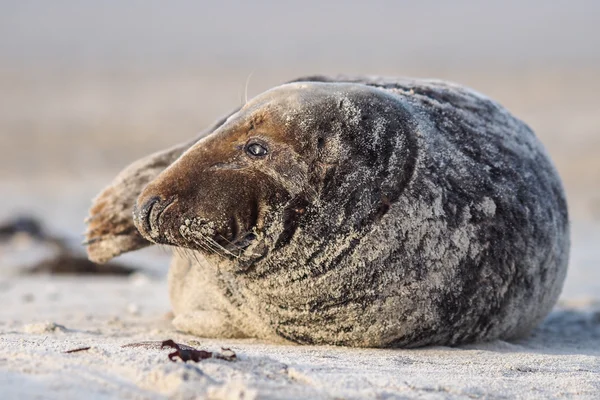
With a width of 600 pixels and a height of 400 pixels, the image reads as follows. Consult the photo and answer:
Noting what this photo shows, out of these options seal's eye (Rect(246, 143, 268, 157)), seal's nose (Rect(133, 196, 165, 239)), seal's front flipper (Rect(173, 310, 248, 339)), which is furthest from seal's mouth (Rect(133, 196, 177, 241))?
seal's front flipper (Rect(173, 310, 248, 339))

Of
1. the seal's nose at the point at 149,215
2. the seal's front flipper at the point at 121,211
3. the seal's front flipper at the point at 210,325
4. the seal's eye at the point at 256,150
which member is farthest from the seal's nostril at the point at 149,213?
the seal's front flipper at the point at 121,211

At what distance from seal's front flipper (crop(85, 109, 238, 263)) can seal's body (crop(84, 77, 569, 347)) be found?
952mm

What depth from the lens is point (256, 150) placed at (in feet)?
13.2

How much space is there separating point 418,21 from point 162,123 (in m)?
25.3

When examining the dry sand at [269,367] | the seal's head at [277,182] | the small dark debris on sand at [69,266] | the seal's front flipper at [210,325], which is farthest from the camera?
the small dark debris on sand at [69,266]

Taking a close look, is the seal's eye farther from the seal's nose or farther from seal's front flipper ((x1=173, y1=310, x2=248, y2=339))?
seal's front flipper ((x1=173, y1=310, x2=248, y2=339))

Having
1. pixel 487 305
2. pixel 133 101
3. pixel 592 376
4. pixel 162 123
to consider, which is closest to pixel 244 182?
pixel 487 305

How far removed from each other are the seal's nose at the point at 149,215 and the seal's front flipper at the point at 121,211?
3.46ft

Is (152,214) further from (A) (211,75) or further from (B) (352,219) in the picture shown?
(A) (211,75)

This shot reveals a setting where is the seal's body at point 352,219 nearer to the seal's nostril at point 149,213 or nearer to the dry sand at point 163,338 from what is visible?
the seal's nostril at point 149,213

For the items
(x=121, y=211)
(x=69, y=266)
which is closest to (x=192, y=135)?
(x=69, y=266)

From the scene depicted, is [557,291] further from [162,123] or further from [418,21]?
[418,21]

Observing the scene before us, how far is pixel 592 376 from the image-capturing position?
3.66m

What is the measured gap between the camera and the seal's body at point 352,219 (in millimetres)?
3984
